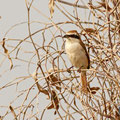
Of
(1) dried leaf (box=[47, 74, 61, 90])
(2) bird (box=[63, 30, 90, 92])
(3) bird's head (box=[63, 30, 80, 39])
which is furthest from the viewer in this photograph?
(2) bird (box=[63, 30, 90, 92])

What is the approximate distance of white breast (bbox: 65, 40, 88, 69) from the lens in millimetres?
2734

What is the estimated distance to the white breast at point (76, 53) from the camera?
2734 mm

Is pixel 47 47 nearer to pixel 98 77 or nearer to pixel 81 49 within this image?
pixel 98 77

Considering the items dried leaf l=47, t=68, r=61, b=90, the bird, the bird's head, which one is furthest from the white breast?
dried leaf l=47, t=68, r=61, b=90

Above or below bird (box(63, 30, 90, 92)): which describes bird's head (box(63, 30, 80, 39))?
above

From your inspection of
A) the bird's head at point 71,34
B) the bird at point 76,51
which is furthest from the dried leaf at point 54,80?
the bird at point 76,51

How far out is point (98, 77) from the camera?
1.88 m

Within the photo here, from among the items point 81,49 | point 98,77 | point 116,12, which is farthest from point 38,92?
point 81,49

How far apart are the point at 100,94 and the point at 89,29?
40cm

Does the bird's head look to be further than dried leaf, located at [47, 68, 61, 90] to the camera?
Yes

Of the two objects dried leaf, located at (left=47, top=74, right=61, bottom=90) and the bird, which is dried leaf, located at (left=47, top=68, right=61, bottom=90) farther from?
the bird

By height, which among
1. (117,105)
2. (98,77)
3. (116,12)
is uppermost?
(116,12)

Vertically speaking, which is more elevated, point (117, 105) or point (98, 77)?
point (98, 77)

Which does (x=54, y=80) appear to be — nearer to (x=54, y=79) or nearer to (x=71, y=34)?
(x=54, y=79)
